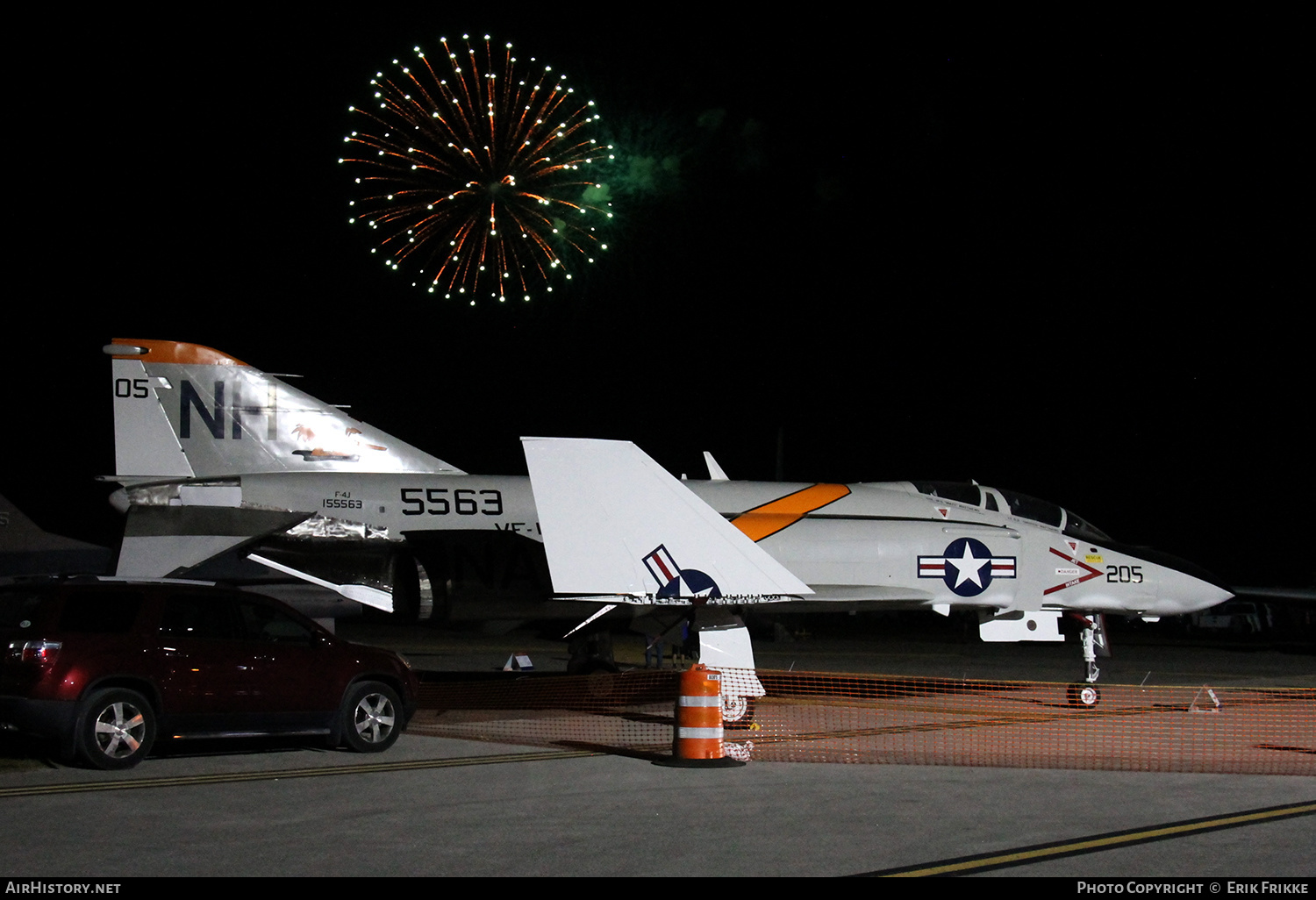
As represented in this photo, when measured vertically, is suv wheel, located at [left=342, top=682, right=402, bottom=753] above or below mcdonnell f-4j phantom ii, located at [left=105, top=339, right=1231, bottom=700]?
below

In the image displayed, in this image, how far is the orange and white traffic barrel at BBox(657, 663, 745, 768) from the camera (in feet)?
33.2

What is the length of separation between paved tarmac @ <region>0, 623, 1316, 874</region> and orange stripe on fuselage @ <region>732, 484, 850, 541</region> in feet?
21.5

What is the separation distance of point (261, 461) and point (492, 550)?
4264mm

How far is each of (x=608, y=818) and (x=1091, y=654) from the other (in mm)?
10334

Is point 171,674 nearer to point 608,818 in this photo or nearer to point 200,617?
point 200,617

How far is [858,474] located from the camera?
198 feet

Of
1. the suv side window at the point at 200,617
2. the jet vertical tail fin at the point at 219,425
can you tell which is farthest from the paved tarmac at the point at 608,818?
the jet vertical tail fin at the point at 219,425

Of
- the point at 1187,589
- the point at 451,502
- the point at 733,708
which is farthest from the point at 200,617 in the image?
the point at 1187,589

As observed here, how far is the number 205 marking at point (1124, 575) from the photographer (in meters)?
17.2

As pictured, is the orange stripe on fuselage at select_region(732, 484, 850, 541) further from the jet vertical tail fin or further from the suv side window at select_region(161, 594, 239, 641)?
the suv side window at select_region(161, 594, 239, 641)

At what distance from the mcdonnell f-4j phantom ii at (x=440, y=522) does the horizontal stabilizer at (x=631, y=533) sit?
7.25 feet

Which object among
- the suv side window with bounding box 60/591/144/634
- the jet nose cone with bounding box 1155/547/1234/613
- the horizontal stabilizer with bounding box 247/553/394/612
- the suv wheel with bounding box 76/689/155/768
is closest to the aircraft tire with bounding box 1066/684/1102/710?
the jet nose cone with bounding box 1155/547/1234/613
